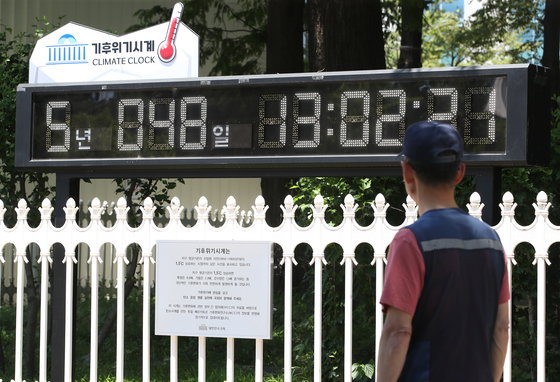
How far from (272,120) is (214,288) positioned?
4.41ft

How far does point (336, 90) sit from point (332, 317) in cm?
210

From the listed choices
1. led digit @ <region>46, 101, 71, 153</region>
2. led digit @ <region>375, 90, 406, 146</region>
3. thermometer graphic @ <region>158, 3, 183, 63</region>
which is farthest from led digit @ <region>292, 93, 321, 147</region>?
led digit @ <region>46, 101, 71, 153</region>

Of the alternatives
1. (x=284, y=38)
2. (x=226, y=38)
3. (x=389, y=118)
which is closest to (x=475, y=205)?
(x=389, y=118)

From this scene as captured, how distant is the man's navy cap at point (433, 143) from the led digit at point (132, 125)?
324 centimetres

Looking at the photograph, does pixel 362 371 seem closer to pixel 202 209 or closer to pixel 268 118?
pixel 202 209

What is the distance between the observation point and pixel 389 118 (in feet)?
15.3

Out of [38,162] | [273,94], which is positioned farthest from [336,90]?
[38,162]

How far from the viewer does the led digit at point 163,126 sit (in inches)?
200

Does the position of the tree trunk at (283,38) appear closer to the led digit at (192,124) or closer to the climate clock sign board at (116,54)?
the climate clock sign board at (116,54)

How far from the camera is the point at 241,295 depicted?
466 cm

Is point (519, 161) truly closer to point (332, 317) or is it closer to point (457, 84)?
point (457, 84)

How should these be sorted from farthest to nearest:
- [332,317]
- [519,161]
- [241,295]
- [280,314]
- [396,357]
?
[280,314]
[332,317]
[241,295]
[519,161]
[396,357]

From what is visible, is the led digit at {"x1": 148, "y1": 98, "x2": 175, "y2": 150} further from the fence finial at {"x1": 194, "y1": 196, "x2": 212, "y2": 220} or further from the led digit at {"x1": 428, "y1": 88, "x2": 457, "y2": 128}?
the led digit at {"x1": 428, "y1": 88, "x2": 457, "y2": 128}

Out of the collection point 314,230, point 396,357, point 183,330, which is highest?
point 314,230
